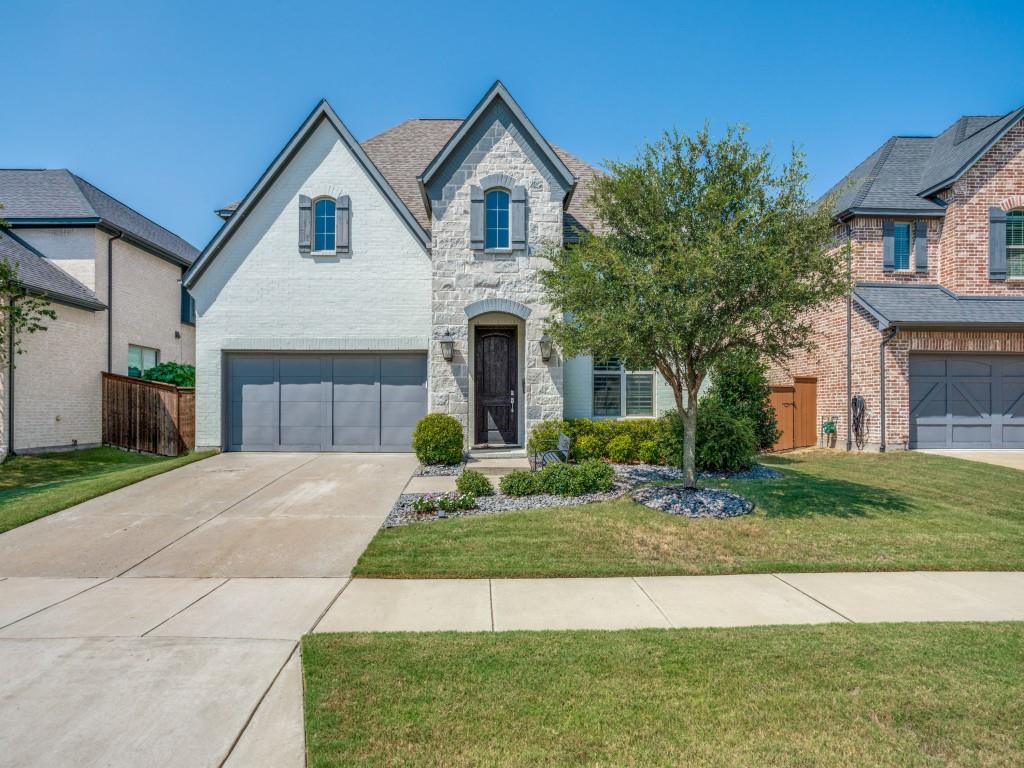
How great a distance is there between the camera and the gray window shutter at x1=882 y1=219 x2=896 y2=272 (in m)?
15.3

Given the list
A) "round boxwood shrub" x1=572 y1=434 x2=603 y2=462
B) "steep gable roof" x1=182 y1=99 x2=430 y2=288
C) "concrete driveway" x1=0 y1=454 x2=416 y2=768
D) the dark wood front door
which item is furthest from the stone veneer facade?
"concrete driveway" x1=0 y1=454 x2=416 y2=768

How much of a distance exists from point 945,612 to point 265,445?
12987 mm

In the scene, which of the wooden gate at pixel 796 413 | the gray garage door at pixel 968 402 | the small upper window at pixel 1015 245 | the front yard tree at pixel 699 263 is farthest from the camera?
the wooden gate at pixel 796 413

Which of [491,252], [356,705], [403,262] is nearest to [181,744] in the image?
[356,705]

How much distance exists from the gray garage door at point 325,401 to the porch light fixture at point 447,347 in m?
1.40

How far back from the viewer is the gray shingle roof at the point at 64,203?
15383 mm

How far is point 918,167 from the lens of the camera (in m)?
17.0

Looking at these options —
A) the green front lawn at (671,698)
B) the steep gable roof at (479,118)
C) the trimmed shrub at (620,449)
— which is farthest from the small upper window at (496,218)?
the green front lawn at (671,698)

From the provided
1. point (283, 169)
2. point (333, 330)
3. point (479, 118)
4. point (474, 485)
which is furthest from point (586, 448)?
point (283, 169)

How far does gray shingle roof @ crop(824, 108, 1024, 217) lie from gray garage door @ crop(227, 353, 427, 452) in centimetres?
1265

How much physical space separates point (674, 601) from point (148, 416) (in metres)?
14.7

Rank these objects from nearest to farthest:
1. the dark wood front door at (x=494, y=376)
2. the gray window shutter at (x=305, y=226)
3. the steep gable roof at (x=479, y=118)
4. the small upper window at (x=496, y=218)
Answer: the steep gable roof at (x=479, y=118) → the small upper window at (x=496, y=218) → the dark wood front door at (x=494, y=376) → the gray window shutter at (x=305, y=226)

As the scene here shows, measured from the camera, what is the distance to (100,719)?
3180 millimetres

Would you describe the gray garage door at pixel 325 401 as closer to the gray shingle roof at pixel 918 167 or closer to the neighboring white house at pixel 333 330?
the neighboring white house at pixel 333 330
